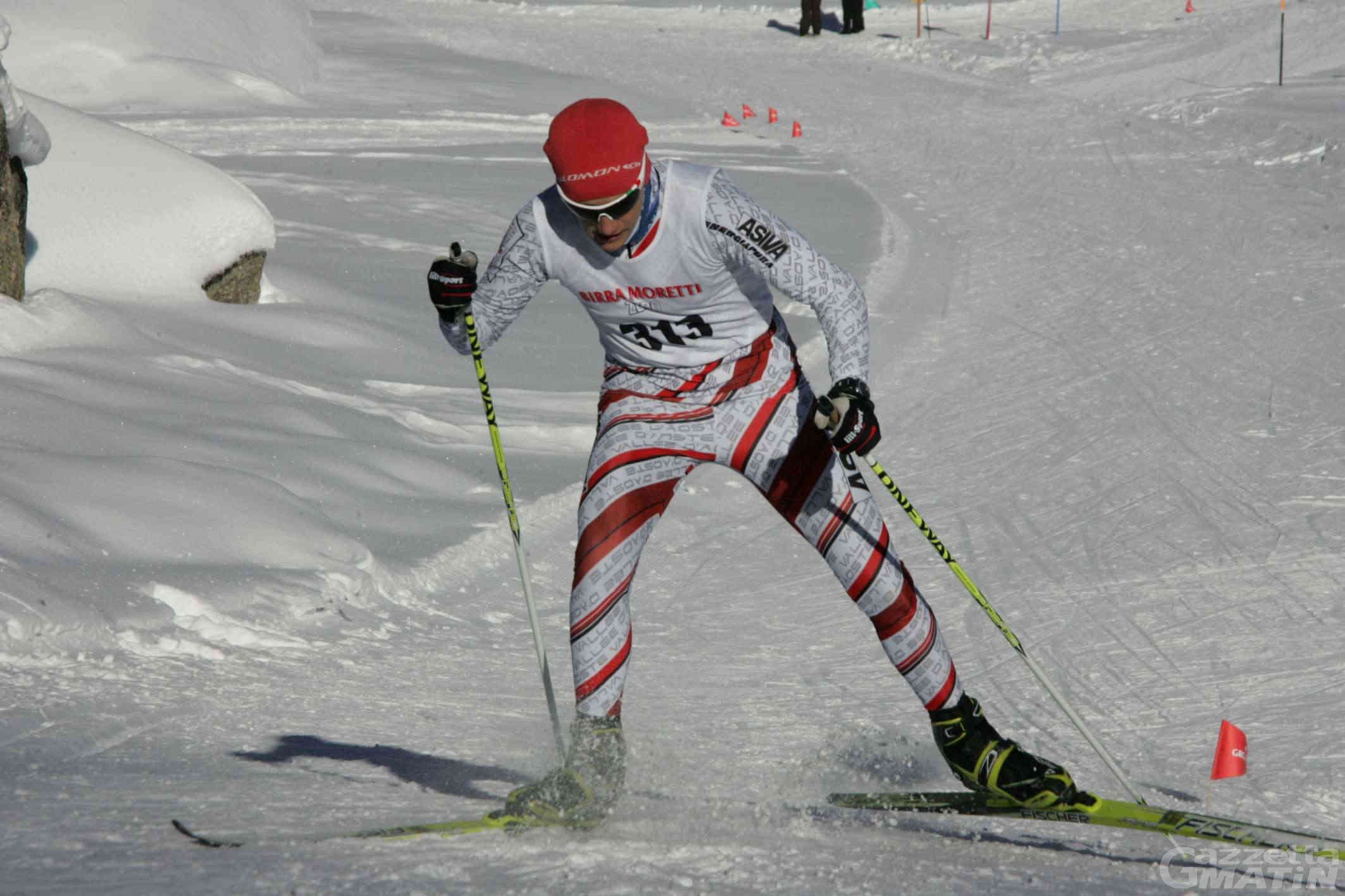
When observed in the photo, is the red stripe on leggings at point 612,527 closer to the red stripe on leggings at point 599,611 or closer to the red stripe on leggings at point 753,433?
the red stripe on leggings at point 599,611

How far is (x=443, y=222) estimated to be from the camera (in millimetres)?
12578

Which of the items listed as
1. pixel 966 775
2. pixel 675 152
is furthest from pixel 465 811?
pixel 675 152

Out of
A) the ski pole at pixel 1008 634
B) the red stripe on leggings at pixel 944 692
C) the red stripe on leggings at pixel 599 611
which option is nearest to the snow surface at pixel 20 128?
the red stripe on leggings at pixel 599 611

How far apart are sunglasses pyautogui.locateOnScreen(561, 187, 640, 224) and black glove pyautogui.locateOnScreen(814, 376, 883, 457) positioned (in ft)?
2.18

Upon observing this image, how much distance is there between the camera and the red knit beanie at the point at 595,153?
3.42 metres

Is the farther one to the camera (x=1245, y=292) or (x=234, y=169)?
(x=234, y=169)

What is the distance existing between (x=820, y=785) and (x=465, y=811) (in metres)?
1.04

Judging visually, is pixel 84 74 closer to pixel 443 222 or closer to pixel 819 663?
pixel 443 222

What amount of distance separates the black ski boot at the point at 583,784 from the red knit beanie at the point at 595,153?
1.34 metres

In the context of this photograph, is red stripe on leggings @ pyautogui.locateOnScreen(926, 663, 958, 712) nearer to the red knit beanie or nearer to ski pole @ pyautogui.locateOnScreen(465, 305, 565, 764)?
ski pole @ pyautogui.locateOnScreen(465, 305, 565, 764)

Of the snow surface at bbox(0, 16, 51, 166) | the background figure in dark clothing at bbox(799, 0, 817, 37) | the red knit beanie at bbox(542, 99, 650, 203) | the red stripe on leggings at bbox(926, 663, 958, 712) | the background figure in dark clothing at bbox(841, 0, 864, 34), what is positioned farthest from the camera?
the background figure in dark clothing at bbox(799, 0, 817, 37)

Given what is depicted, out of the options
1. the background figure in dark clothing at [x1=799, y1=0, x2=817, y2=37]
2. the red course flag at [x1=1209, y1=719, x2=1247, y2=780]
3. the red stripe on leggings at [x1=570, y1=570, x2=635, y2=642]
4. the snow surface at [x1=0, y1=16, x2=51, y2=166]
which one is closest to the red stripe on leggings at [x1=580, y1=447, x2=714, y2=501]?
the red stripe on leggings at [x1=570, y1=570, x2=635, y2=642]

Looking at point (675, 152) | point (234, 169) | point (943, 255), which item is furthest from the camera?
point (675, 152)

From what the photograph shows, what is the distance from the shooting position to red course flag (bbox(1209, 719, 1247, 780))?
12.4ft
